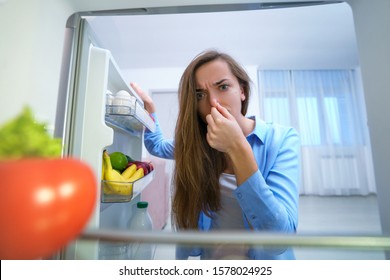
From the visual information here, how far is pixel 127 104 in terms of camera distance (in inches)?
18.2

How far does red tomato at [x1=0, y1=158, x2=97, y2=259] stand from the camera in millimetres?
88

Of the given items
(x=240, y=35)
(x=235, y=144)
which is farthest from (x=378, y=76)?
(x=240, y=35)

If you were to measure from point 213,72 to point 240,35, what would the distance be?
31.6 inches

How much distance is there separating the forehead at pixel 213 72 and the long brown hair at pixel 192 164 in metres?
0.02

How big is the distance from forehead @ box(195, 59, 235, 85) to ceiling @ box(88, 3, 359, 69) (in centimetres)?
40

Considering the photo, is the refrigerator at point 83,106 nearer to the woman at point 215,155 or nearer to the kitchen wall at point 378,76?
the woman at point 215,155

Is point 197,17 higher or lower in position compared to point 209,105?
higher

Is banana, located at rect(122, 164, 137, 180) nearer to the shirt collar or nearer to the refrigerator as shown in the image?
the refrigerator

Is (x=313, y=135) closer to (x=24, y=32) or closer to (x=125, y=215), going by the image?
(x=125, y=215)

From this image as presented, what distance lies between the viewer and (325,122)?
7.32 ft

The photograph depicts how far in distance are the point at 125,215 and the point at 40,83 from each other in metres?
0.68

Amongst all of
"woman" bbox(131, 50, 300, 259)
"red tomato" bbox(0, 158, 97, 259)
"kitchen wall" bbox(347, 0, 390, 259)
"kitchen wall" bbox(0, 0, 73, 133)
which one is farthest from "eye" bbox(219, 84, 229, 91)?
"red tomato" bbox(0, 158, 97, 259)

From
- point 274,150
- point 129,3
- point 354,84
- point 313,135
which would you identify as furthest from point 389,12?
point 354,84

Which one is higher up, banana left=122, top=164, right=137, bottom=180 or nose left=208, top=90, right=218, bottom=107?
nose left=208, top=90, right=218, bottom=107
